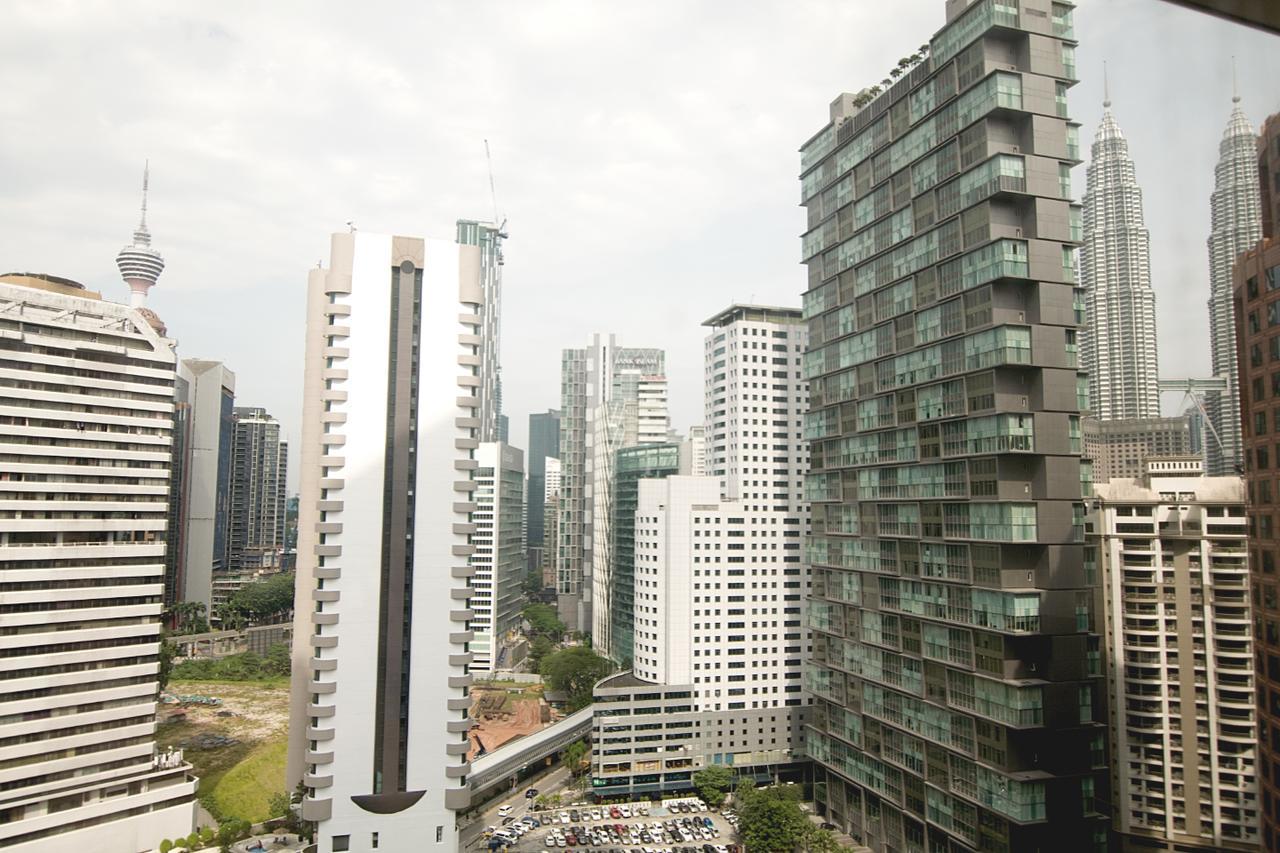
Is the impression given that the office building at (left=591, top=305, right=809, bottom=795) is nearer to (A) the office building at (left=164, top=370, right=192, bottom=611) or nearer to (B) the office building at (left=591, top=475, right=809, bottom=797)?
(B) the office building at (left=591, top=475, right=809, bottom=797)

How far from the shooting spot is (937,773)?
1822 cm

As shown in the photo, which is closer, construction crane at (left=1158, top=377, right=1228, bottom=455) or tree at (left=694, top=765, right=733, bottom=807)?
construction crane at (left=1158, top=377, right=1228, bottom=455)

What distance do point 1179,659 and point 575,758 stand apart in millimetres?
20810

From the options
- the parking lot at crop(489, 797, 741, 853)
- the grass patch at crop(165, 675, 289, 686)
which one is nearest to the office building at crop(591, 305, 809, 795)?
the parking lot at crop(489, 797, 741, 853)

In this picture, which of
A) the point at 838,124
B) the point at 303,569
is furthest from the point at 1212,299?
the point at 303,569

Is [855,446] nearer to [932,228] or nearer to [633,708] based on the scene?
[932,228]

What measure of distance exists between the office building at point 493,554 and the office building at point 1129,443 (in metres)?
29.0

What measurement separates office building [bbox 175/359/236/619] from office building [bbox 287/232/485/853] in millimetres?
35785

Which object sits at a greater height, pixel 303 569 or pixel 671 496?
pixel 671 496

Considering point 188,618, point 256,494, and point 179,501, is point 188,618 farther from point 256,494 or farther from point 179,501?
point 256,494

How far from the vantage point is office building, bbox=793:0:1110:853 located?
16.2 metres

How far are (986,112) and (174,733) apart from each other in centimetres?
3411

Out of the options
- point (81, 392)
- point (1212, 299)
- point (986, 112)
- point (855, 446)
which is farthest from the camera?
point (855, 446)

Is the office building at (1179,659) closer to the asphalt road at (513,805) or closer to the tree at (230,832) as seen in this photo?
the asphalt road at (513,805)
